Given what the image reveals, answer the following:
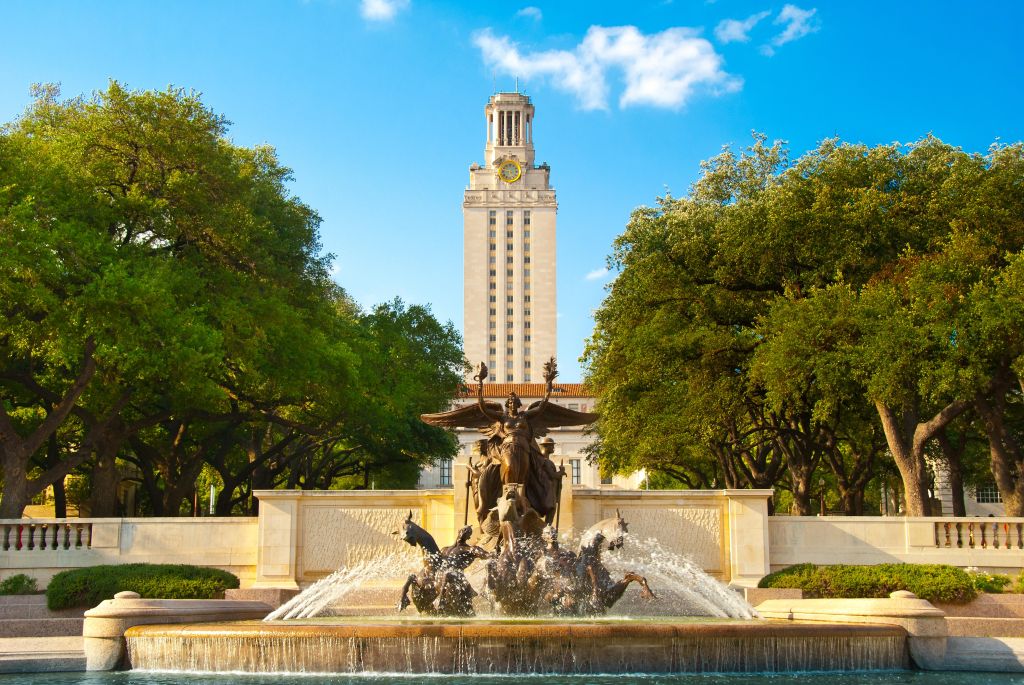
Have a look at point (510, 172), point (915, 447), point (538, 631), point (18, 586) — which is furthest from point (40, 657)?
point (510, 172)

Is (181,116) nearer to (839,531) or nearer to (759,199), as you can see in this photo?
(759,199)

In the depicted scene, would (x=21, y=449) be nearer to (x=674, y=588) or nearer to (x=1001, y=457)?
(x=674, y=588)

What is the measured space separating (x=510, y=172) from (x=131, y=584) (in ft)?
440

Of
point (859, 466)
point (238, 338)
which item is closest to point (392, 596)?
point (238, 338)

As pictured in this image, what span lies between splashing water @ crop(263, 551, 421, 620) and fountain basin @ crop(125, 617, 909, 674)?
3925 mm

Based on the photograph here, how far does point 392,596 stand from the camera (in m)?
20.8

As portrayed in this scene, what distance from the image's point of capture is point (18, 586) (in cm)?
2239

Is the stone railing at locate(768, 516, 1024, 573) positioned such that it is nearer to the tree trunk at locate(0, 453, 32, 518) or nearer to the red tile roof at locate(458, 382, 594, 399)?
the tree trunk at locate(0, 453, 32, 518)

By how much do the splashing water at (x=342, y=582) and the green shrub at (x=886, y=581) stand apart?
8.02 meters

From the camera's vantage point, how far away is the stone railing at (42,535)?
23453 mm

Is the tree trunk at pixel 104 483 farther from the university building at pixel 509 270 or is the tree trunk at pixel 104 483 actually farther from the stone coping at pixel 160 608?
the university building at pixel 509 270

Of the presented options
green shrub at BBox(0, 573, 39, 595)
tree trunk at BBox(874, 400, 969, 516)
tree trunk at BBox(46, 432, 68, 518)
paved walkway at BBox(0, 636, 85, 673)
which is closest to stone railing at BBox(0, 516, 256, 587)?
green shrub at BBox(0, 573, 39, 595)

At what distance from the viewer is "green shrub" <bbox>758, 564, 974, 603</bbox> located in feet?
68.1

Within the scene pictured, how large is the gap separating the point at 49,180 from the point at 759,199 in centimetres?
2201
